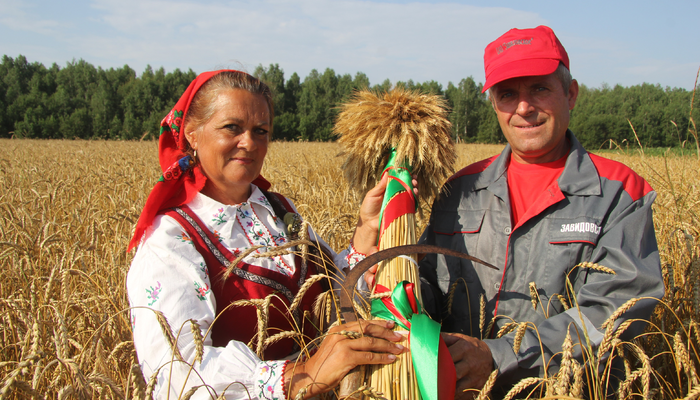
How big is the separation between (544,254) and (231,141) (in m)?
1.66

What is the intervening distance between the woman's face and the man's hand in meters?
1.24

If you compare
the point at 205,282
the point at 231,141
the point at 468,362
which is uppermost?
the point at 231,141

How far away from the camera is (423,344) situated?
129 centimetres

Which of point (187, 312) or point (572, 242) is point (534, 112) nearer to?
point (572, 242)

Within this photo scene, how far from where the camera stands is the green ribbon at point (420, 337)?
1247 mm

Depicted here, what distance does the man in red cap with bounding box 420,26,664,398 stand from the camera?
5.13ft

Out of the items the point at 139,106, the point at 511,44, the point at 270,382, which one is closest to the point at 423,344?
the point at 270,382

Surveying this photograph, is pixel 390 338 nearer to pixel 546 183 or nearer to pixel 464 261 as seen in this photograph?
pixel 464 261

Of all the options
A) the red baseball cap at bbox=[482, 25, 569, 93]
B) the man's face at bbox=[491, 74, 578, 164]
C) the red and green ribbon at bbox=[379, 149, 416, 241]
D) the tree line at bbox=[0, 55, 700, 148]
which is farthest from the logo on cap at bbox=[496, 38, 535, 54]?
the tree line at bbox=[0, 55, 700, 148]

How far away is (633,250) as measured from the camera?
5.41ft

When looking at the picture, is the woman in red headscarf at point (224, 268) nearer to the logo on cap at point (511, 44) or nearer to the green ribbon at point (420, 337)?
the green ribbon at point (420, 337)

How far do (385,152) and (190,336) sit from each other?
4.12 ft

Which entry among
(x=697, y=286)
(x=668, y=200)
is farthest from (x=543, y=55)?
(x=668, y=200)

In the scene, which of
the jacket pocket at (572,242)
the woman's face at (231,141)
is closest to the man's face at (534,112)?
the jacket pocket at (572,242)
